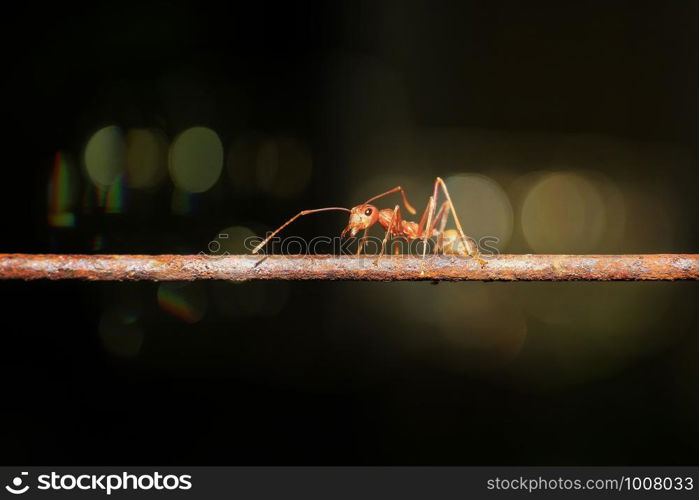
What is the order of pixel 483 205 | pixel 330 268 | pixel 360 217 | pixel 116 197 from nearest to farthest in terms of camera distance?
1. pixel 330 268
2. pixel 360 217
3. pixel 116 197
4. pixel 483 205

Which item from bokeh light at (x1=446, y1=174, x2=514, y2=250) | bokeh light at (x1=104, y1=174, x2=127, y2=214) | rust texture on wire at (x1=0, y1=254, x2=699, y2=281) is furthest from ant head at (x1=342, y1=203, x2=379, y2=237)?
bokeh light at (x1=104, y1=174, x2=127, y2=214)

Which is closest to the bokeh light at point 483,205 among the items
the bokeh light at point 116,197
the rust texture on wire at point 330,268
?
the bokeh light at point 116,197

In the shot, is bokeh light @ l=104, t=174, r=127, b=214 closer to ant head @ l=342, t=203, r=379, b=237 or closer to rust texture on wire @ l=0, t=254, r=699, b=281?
ant head @ l=342, t=203, r=379, b=237

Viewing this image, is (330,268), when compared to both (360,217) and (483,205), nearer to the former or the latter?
(360,217)

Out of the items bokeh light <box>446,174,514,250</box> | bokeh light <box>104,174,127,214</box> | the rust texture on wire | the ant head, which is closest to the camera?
the rust texture on wire

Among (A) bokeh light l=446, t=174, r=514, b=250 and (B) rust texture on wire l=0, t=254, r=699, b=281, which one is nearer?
(B) rust texture on wire l=0, t=254, r=699, b=281

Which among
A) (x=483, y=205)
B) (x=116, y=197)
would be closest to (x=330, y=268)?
(x=116, y=197)

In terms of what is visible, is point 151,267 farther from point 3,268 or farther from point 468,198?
point 468,198

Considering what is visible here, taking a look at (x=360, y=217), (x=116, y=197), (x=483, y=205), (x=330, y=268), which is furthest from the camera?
(x=483, y=205)
